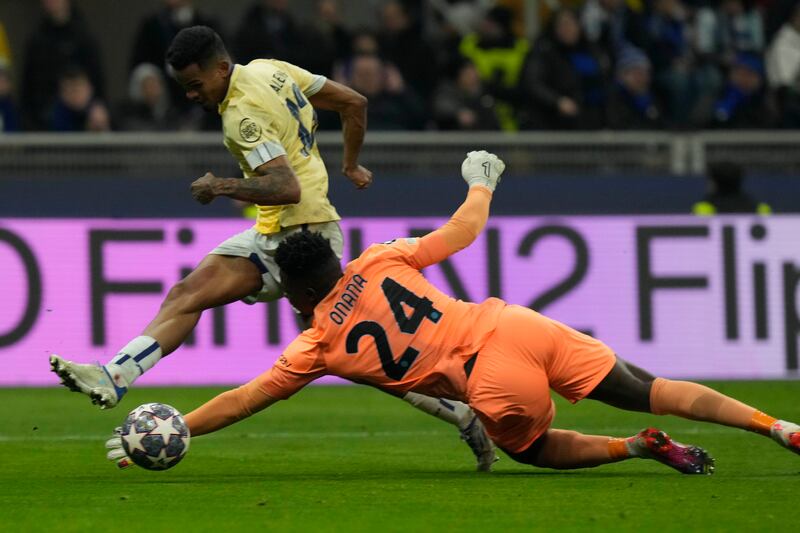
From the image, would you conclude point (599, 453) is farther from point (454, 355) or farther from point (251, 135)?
point (251, 135)

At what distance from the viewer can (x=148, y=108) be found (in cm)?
1591

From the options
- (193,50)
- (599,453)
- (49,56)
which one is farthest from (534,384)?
(49,56)

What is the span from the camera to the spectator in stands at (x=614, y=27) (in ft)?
58.9

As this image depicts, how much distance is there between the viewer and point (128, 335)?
1369 cm

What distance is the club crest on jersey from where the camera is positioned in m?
8.39

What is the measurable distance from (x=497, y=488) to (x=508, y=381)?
50 cm

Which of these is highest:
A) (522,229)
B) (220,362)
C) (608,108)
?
(608,108)

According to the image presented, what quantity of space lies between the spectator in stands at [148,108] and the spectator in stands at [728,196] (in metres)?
5.22

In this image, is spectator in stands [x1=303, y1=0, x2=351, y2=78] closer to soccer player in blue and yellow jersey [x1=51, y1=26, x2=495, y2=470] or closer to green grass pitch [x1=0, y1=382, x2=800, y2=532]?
green grass pitch [x1=0, y1=382, x2=800, y2=532]

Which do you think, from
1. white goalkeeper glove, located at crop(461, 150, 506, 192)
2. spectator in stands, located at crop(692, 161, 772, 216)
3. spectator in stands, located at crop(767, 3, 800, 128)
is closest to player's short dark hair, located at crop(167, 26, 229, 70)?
white goalkeeper glove, located at crop(461, 150, 506, 192)

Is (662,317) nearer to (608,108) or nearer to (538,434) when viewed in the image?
(608,108)

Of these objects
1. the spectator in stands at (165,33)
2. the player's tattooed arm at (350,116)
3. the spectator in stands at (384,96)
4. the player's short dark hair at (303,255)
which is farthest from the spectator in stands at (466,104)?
the player's short dark hair at (303,255)

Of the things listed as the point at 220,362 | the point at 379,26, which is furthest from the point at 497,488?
the point at 379,26

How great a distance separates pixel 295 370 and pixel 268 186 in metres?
1.06
